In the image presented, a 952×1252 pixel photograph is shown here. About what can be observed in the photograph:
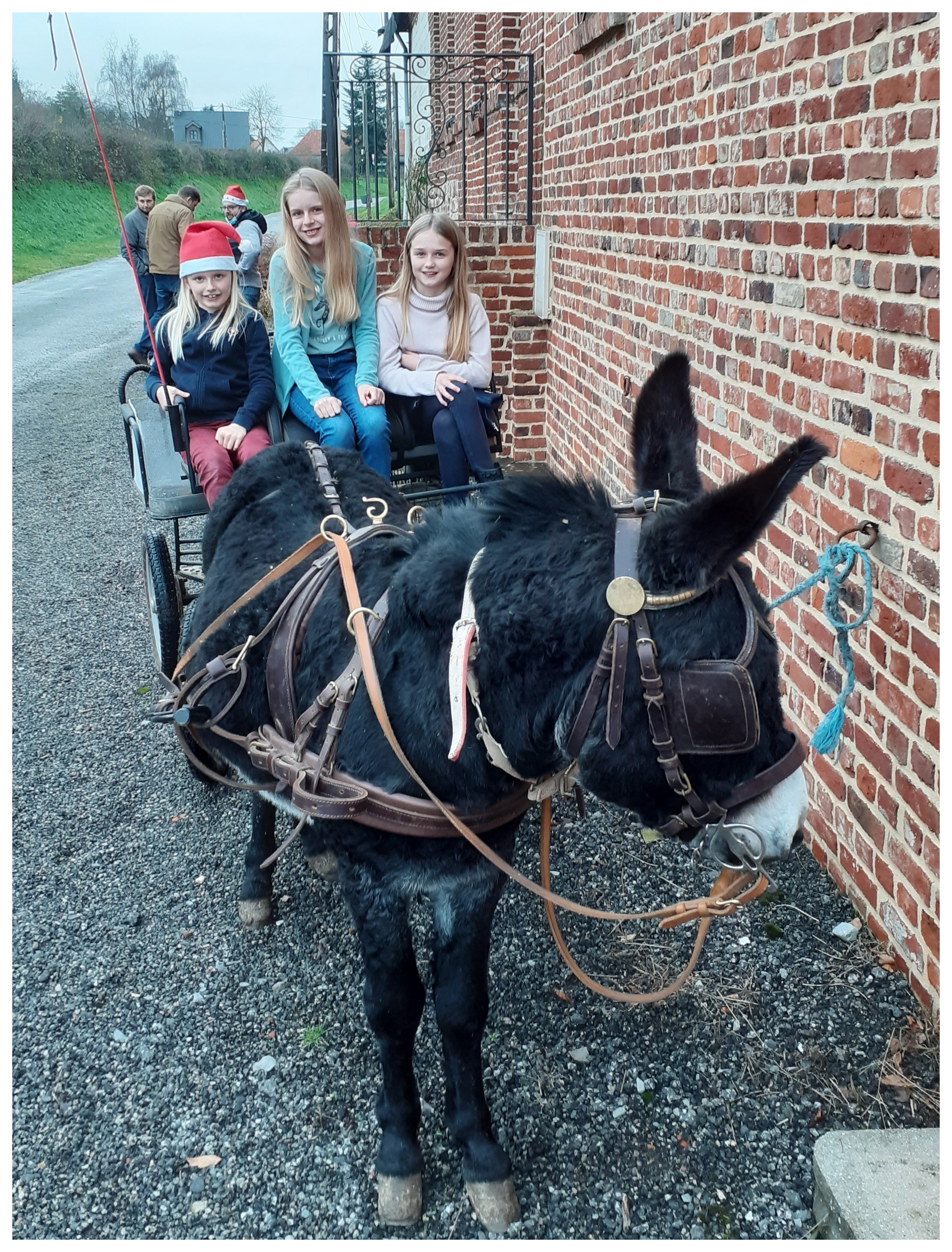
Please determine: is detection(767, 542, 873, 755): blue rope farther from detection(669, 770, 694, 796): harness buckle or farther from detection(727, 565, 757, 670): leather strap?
detection(669, 770, 694, 796): harness buckle

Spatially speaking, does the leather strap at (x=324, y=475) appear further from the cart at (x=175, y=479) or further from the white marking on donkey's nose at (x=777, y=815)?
the white marking on donkey's nose at (x=777, y=815)

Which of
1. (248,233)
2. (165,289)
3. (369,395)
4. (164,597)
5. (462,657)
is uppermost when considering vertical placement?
(248,233)

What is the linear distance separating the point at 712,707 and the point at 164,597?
3.07 m

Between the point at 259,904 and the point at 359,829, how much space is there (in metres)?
1.28

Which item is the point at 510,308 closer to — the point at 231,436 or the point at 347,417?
the point at 347,417

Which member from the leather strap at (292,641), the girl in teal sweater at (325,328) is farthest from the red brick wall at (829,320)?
the girl in teal sweater at (325,328)

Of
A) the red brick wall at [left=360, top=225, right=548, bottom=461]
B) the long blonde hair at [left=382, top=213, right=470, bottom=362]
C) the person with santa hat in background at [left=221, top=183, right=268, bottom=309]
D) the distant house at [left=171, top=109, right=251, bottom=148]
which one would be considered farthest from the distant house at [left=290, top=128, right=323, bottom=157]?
the long blonde hair at [left=382, top=213, right=470, bottom=362]

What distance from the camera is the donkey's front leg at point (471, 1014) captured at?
7.54 ft

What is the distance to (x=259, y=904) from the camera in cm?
335

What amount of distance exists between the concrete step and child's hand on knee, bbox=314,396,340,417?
11.1ft

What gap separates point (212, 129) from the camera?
4203 centimetres

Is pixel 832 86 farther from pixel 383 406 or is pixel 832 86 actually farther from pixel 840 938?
pixel 840 938

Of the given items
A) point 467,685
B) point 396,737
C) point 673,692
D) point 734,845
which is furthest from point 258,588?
point 734,845

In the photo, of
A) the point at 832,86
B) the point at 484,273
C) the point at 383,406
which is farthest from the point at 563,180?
the point at 832,86
